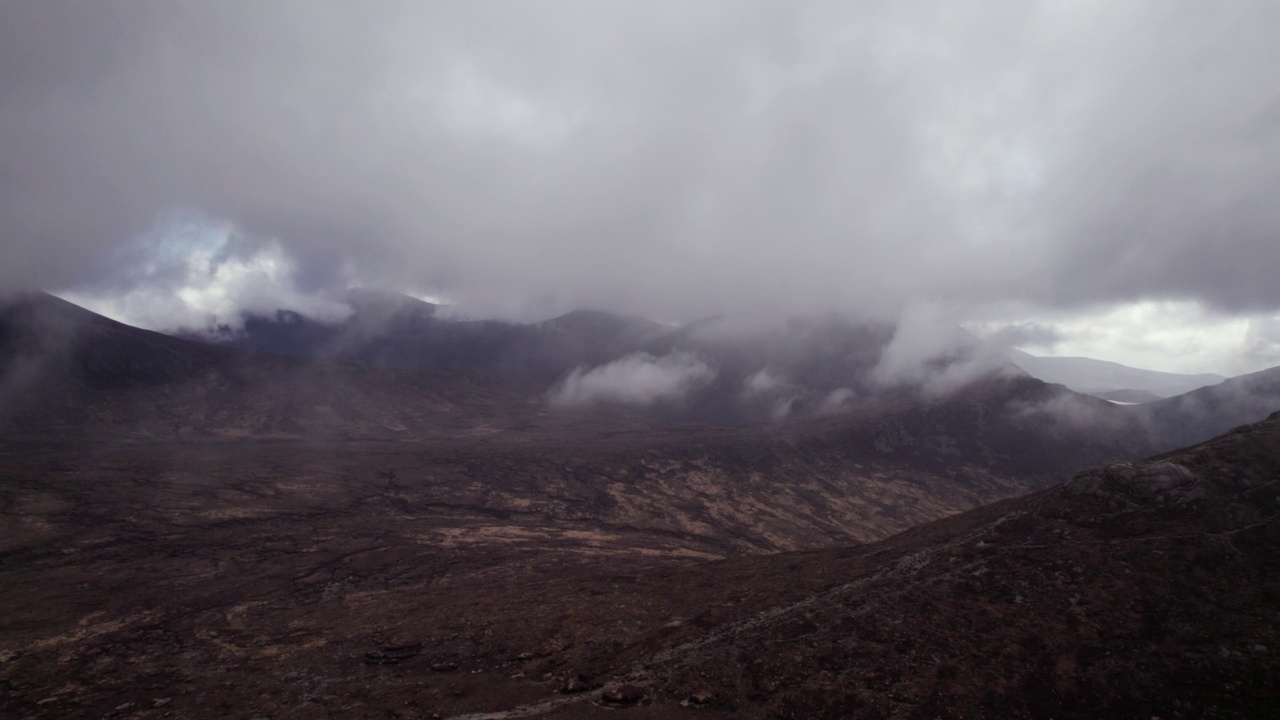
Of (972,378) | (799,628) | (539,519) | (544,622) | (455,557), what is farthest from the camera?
(972,378)

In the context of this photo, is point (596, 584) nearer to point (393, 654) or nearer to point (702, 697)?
point (393, 654)

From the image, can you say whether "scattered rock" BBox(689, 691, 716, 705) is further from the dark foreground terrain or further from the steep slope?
the steep slope

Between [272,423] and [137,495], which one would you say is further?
[272,423]

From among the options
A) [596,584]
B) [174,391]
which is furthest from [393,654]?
[174,391]

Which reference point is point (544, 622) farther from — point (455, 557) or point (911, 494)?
point (911, 494)

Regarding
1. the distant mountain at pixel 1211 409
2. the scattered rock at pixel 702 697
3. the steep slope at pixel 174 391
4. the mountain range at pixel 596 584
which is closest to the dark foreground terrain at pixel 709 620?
the scattered rock at pixel 702 697

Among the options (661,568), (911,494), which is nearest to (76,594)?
(661,568)

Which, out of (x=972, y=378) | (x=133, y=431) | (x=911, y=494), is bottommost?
(x=911, y=494)
